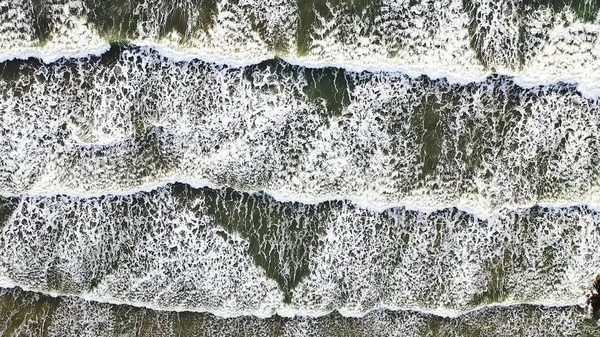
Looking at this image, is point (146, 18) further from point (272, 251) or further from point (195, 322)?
point (195, 322)

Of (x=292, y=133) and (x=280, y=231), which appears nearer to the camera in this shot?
(x=292, y=133)

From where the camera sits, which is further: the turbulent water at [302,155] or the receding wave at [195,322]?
the receding wave at [195,322]

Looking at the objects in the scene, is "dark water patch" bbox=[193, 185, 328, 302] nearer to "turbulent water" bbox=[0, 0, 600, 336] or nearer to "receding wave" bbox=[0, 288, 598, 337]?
"turbulent water" bbox=[0, 0, 600, 336]

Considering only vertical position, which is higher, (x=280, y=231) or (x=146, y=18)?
(x=146, y=18)

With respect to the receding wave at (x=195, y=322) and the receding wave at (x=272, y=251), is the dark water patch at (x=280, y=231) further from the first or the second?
the receding wave at (x=195, y=322)

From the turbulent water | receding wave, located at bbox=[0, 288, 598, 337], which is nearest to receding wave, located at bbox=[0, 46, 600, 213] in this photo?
the turbulent water

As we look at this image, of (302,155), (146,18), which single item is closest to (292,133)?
(302,155)

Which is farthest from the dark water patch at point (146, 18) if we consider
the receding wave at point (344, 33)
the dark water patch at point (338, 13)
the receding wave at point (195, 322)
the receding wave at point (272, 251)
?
the receding wave at point (195, 322)

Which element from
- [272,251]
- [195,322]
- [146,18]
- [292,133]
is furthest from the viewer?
[195,322]
